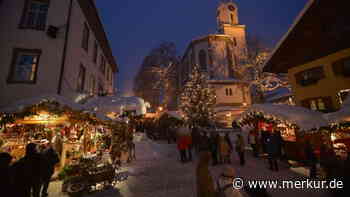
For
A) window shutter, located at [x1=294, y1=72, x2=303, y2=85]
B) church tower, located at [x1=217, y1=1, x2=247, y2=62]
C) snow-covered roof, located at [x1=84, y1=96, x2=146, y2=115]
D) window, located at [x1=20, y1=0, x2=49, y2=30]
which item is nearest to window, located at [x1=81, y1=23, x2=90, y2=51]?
window, located at [x1=20, y1=0, x2=49, y2=30]

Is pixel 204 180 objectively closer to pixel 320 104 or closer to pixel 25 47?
pixel 25 47

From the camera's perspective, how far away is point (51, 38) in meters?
9.88

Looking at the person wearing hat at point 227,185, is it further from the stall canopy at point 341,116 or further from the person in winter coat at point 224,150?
the stall canopy at point 341,116

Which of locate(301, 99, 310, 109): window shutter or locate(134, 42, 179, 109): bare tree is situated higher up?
locate(134, 42, 179, 109): bare tree

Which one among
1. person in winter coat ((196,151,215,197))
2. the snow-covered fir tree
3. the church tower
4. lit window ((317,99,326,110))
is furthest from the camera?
the church tower

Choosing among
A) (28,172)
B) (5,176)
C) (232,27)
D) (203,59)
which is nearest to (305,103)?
(28,172)

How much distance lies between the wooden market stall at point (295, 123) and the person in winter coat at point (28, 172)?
35.5 ft

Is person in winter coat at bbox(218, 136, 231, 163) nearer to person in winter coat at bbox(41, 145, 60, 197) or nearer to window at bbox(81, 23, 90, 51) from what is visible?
person in winter coat at bbox(41, 145, 60, 197)

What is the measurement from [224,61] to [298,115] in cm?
2855

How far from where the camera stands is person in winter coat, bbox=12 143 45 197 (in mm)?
4035

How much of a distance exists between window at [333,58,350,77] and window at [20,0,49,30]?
18.7 meters

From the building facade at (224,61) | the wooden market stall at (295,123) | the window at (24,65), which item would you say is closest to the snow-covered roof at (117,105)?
the window at (24,65)

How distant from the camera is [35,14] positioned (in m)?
9.99

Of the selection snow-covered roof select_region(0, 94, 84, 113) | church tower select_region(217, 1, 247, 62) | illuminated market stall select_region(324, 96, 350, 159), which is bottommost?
illuminated market stall select_region(324, 96, 350, 159)
